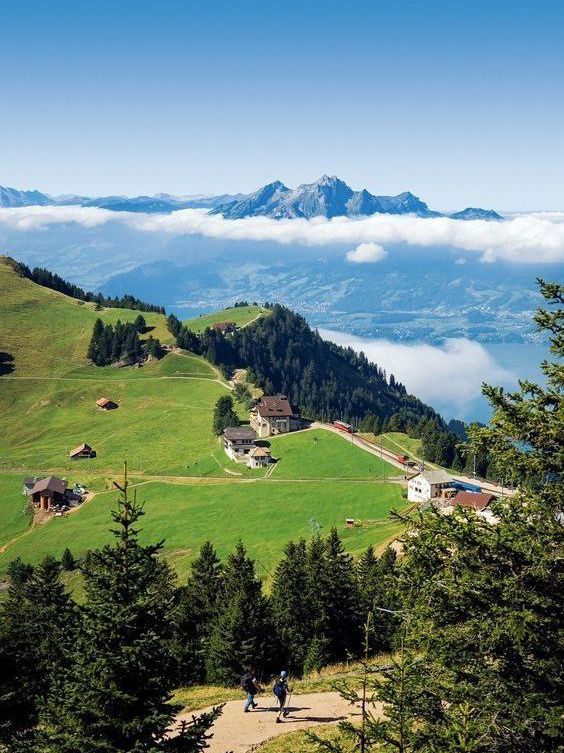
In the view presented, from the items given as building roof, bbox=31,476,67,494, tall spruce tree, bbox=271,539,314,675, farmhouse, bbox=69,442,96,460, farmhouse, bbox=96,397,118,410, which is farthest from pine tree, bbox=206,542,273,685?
farmhouse, bbox=96,397,118,410

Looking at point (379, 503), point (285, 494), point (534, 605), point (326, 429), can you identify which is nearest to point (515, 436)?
point (534, 605)

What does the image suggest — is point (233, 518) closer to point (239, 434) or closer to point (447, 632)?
point (239, 434)

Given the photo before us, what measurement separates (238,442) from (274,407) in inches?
844

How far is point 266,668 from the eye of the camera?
46156mm

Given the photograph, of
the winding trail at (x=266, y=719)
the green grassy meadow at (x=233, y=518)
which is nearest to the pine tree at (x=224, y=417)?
the green grassy meadow at (x=233, y=518)

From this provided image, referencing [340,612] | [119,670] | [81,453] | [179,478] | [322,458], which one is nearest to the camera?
[119,670]

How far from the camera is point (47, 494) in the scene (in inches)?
5089

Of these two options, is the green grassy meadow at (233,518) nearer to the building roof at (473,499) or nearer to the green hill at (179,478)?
the green hill at (179,478)

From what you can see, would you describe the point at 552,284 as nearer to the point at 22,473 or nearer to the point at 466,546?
the point at 466,546

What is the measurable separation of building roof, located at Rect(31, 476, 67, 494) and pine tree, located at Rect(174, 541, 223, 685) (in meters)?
78.4

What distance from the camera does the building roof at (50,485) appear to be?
12975 cm

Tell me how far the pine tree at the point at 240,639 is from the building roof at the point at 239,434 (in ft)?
328

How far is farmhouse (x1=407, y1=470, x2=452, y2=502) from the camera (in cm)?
11200

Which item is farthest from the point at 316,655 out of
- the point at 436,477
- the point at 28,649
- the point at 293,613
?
the point at 436,477
